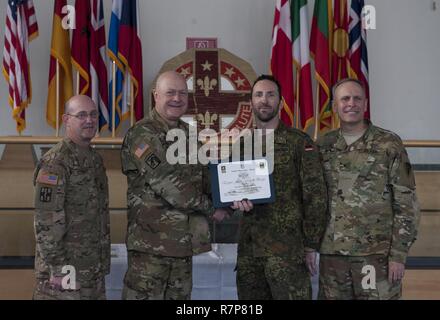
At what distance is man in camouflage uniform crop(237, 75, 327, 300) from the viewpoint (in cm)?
303

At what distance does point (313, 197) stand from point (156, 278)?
88cm

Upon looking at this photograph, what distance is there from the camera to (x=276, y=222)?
3.07 metres

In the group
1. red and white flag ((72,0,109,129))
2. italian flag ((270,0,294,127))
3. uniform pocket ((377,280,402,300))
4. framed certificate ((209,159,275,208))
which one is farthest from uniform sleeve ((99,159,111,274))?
italian flag ((270,0,294,127))

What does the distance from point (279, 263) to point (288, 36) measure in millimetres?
3061

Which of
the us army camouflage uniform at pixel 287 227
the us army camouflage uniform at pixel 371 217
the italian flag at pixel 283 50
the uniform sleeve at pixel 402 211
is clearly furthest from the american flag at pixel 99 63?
the uniform sleeve at pixel 402 211

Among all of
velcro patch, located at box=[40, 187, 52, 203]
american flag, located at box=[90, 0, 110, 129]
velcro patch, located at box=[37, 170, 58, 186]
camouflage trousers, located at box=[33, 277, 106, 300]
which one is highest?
american flag, located at box=[90, 0, 110, 129]

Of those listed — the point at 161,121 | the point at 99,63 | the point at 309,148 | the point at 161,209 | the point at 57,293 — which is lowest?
the point at 57,293

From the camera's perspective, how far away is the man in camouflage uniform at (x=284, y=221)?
303 cm

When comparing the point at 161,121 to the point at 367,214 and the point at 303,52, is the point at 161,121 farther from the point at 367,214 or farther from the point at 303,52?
the point at 303,52

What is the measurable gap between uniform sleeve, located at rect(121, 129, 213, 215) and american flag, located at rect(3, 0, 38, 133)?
2.76 metres

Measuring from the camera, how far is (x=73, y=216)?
9.87 feet

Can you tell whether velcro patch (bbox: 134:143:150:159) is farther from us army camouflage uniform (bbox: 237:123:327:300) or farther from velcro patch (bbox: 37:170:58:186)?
us army camouflage uniform (bbox: 237:123:327:300)

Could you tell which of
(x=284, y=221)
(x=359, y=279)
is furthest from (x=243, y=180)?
(x=359, y=279)
